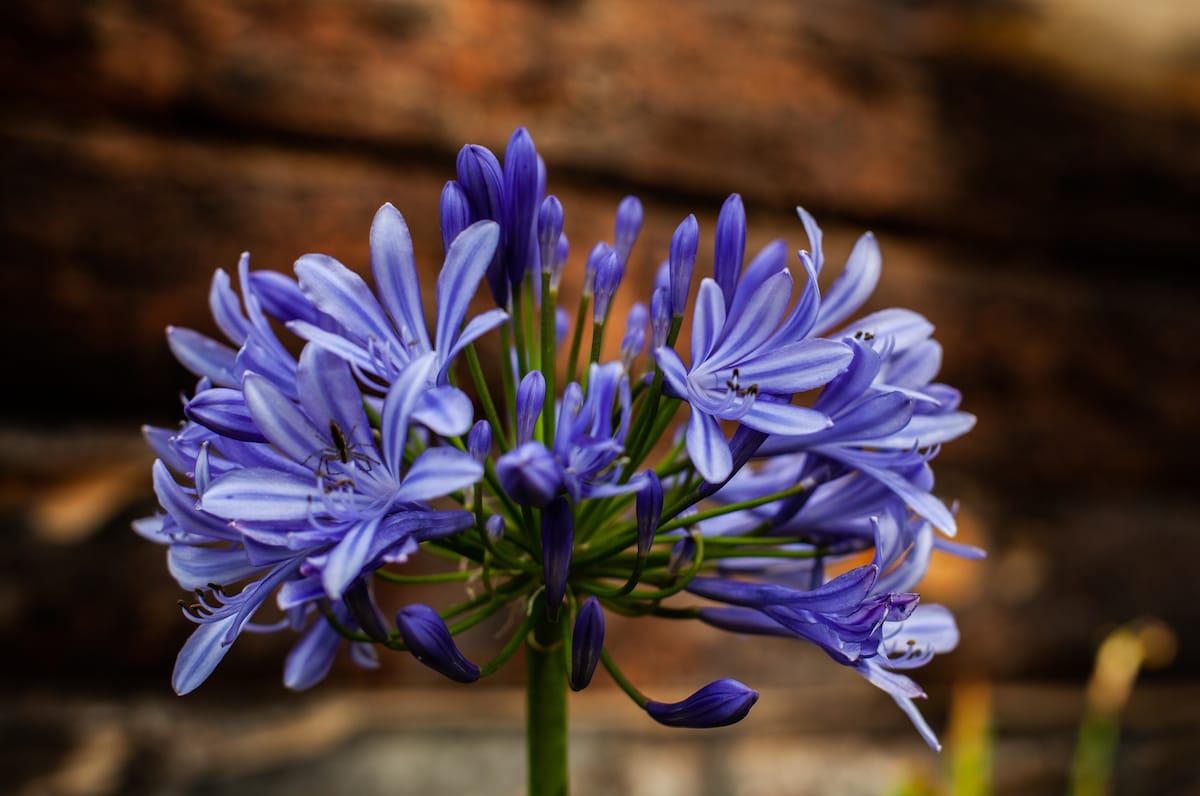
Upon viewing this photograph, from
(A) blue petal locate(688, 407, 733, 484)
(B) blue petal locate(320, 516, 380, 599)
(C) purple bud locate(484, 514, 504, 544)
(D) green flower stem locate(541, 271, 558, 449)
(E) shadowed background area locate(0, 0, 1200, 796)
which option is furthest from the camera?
(E) shadowed background area locate(0, 0, 1200, 796)

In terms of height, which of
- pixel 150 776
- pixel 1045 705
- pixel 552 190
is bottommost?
pixel 150 776

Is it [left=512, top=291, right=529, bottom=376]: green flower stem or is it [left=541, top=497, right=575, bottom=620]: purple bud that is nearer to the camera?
[left=541, top=497, right=575, bottom=620]: purple bud

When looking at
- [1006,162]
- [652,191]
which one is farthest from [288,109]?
[1006,162]

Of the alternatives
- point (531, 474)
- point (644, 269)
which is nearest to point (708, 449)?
point (531, 474)

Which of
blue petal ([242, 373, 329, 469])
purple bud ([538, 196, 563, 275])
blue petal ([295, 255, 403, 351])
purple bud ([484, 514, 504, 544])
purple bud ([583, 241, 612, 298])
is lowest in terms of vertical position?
purple bud ([484, 514, 504, 544])

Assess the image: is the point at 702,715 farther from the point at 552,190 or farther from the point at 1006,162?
the point at 1006,162

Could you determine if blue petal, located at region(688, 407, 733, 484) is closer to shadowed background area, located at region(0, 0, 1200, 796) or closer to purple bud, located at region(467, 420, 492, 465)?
purple bud, located at region(467, 420, 492, 465)

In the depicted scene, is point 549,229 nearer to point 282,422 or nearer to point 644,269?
point 282,422

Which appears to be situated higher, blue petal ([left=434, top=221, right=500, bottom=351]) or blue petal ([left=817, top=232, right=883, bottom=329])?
blue petal ([left=817, top=232, right=883, bottom=329])

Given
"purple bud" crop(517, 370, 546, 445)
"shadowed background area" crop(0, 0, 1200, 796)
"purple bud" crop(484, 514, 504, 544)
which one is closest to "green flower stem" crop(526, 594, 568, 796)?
"purple bud" crop(484, 514, 504, 544)
